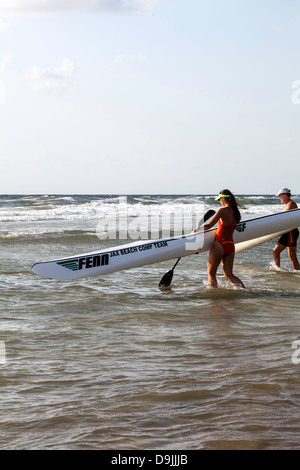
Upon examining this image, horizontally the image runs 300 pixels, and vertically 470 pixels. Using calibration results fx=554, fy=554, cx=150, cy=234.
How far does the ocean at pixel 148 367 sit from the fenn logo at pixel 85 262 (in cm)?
33

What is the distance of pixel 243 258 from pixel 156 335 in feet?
23.1

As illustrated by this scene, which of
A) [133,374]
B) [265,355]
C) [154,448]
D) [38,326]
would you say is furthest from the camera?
[38,326]

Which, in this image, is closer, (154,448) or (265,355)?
(154,448)

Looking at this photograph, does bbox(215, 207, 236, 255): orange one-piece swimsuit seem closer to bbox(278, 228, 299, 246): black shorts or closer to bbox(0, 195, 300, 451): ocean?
bbox(0, 195, 300, 451): ocean

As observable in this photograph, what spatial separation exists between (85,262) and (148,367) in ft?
12.4

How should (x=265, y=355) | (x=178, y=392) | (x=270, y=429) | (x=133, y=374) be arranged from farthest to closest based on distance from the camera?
(x=265, y=355), (x=133, y=374), (x=178, y=392), (x=270, y=429)

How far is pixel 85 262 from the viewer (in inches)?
307

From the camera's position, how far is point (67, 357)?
14.6ft

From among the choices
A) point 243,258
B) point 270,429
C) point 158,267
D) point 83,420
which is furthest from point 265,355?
point 243,258

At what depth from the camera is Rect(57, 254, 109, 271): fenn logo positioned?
7719 millimetres

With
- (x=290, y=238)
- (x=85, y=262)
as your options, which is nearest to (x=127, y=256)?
(x=85, y=262)

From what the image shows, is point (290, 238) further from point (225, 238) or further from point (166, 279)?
point (166, 279)

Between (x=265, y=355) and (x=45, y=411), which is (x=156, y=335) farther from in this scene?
(x=45, y=411)

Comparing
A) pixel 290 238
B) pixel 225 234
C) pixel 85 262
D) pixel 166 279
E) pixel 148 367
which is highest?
pixel 225 234
